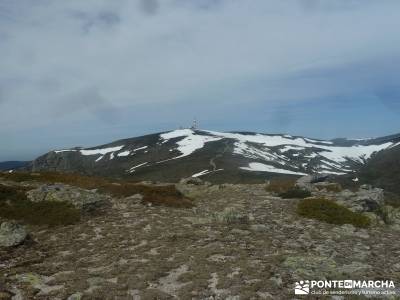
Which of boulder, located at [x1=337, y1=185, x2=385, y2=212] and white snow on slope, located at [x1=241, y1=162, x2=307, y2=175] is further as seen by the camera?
white snow on slope, located at [x1=241, y1=162, x2=307, y2=175]

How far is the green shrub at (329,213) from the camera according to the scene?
2867 centimetres

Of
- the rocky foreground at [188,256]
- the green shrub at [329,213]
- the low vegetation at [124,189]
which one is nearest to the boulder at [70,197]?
the rocky foreground at [188,256]

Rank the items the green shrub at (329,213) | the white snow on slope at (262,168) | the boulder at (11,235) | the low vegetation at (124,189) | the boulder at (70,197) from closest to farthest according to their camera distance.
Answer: the boulder at (11,235) → the green shrub at (329,213) → the boulder at (70,197) → the low vegetation at (124,189) → the white snow on slope at (262,168)

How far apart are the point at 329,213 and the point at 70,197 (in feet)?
56.7

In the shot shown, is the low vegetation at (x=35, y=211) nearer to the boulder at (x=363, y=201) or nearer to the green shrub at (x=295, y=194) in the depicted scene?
the green shrub at (x=295, y=194)

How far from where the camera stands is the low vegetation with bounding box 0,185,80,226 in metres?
26.3

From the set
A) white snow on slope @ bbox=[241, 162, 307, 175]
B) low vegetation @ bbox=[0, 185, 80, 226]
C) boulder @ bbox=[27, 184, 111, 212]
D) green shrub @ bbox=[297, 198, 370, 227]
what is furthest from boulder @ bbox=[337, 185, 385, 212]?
white snow on slope @ bbox=[241, 162, 307, 175]

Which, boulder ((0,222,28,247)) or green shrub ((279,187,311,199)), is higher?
boulder ((0,222,28,247))

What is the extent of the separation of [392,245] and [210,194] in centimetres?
1916

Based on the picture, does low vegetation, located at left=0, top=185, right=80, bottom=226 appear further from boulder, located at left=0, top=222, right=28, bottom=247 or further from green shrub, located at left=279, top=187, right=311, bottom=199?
green shrub, located at left=279, top=187, right=311, bottom=199

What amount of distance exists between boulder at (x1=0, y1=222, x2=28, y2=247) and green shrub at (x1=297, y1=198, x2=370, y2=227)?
57.6ft

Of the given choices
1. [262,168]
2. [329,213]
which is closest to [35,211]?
[329,213]

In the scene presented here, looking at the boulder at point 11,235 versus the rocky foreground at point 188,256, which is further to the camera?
the boulder at point 11,235

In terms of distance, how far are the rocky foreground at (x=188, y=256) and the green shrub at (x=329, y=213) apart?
82cm
